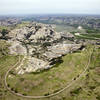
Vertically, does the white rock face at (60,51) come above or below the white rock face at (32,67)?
above

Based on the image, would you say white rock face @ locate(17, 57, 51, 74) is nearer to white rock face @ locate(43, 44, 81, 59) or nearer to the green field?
the green field

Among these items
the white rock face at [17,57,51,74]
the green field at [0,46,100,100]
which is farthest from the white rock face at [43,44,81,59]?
the green field at [0,46,100,100]

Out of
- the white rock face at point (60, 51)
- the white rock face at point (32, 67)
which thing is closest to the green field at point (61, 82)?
the white rock face at point (32, 67)

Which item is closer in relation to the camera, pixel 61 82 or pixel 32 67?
pixel 61 82

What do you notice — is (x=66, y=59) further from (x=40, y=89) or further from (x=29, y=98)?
(x=29, y=98)

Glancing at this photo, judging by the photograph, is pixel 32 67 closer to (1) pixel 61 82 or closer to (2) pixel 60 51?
(1) pixel 61 82

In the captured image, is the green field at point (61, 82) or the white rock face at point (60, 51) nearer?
the green field at point (61, 82)

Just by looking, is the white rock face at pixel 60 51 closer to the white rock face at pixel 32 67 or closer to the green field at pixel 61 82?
the white rock face at pixel 32 67

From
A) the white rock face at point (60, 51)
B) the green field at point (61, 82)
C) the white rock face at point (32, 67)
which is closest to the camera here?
the green field at point (61, 82)

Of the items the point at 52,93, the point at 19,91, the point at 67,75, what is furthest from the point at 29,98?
the point at 67,75

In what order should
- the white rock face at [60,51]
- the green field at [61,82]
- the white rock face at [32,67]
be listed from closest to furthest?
the green field at [61,82] → the white rock face at [32,67] → the white rock face at [60,51]

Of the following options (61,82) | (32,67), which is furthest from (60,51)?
(61,82)
